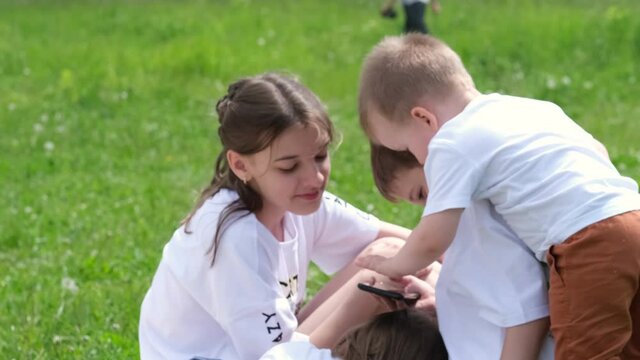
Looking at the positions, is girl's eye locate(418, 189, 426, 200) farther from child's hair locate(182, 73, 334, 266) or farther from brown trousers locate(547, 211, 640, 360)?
brown trousers locate(547, 211, 640, 360)

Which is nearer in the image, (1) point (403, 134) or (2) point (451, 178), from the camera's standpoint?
(2) point (451, 178)

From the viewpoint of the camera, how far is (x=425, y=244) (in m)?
3.32

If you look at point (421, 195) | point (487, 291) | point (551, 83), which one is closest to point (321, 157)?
point (421, 195)

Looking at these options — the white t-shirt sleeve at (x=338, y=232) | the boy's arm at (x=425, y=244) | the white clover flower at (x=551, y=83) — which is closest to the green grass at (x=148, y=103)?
the white clover flower at (x=551, y=83)

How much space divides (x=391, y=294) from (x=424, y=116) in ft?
2.12

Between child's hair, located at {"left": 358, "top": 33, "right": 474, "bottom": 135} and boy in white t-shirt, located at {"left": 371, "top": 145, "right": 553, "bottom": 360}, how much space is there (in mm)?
322

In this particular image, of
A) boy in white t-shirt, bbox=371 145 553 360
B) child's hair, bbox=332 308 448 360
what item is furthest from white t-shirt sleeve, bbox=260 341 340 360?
boy in white t-shirt, bbox=371 145 553 360

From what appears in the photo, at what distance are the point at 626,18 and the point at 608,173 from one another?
22.7 feet

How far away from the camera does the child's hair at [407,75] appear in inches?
134

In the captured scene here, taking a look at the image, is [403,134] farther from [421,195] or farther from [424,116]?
[421,195]

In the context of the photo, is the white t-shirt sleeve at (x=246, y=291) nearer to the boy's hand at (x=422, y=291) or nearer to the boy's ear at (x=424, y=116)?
the boy's hand at (x=422, y=291)

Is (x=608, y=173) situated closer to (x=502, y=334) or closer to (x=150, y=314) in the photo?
(x=502, y=334)

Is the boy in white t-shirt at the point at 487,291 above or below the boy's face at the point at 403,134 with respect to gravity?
below

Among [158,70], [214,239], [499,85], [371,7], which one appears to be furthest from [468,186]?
[371,7]
